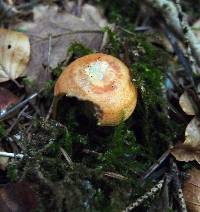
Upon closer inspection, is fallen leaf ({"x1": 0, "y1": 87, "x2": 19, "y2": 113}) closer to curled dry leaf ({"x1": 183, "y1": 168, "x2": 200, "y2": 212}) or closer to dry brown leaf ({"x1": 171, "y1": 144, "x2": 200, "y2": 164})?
dry brown leaf ({"x1": 171, "y1": 144, "x2": 200, "y2": 164})

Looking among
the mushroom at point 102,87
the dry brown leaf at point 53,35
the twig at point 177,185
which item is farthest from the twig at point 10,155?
the twig at point 177,185

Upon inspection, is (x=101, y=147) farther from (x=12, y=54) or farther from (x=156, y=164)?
(x=12, y=54)

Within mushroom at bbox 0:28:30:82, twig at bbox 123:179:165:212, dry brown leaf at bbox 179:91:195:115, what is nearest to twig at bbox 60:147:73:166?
twig at bbox 123:179:165:212


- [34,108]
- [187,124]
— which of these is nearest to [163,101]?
[187,124]

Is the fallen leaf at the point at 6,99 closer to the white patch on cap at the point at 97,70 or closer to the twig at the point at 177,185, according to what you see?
the white patch on cap at the point at 97,70

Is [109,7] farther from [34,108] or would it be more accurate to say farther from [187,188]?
[187,188]

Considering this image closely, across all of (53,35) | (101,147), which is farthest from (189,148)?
(53,35)
